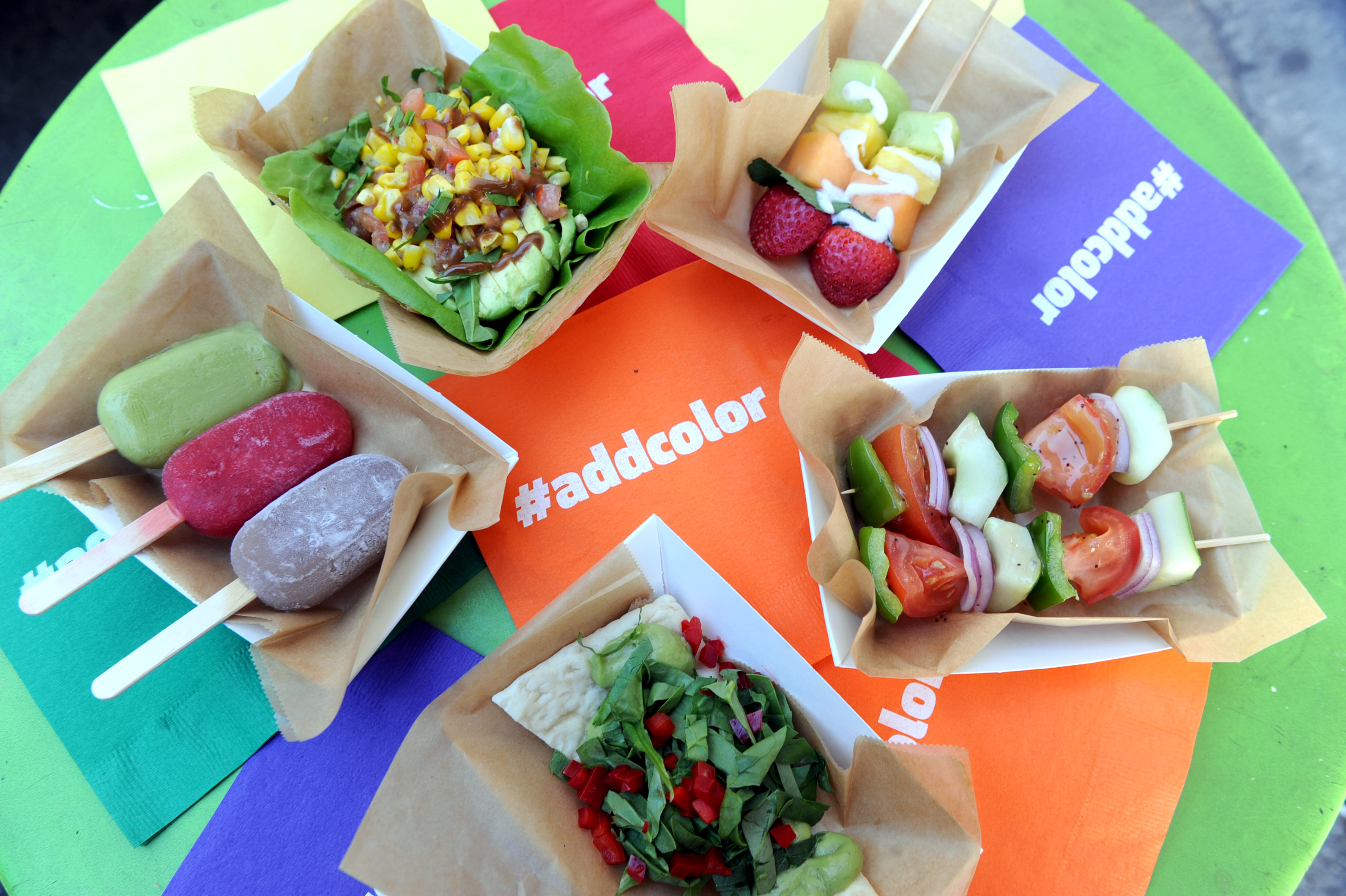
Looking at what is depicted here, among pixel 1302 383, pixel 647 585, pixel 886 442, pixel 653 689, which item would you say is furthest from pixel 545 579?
pixel 1302 383

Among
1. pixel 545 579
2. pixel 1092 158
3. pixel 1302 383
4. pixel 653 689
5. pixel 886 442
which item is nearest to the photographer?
pixel 653 689

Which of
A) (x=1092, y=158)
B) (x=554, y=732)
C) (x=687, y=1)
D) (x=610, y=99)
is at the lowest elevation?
(x=554, y=732)

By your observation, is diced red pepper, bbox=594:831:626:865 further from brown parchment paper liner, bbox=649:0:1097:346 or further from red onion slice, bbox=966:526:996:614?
brown parchment paper liner, bbox=649:0:1097:346

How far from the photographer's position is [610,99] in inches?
76.9

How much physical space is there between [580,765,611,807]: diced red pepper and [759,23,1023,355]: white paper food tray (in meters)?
1.04

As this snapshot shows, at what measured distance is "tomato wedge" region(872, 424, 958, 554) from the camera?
1.49m

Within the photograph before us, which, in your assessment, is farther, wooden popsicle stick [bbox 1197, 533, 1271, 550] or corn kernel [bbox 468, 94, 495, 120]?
corn kernel [bbox 468, 94, 495, 120]

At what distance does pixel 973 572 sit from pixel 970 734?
40 centimetres

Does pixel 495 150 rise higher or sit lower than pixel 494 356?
higher

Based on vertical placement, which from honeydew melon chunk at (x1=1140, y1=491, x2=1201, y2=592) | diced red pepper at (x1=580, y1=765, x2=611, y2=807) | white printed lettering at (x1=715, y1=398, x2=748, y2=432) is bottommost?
diced red pepper at (x1=580, y1=765, x2=611, y2=807)

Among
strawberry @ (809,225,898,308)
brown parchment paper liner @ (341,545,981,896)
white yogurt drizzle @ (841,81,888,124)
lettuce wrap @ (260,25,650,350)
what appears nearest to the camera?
brown parchment paper liner @ (341,545,981,896)

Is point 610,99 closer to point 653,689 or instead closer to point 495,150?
point 495,150

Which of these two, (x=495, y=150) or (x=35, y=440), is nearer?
(x=35, y=440)

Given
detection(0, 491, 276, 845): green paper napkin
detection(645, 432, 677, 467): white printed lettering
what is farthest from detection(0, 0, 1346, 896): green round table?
detection(645, 432, 677, 467): white printed lettering
